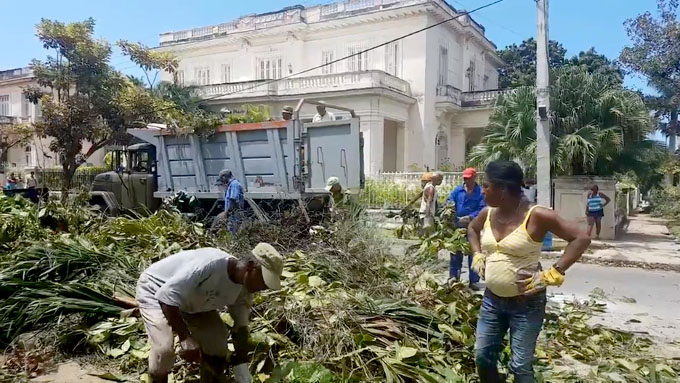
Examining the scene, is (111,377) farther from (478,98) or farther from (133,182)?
(478,98)

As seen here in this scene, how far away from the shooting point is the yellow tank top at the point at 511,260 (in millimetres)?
3104

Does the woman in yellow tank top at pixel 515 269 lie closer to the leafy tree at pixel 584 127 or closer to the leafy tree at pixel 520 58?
the leafy tree at pixel 584 127

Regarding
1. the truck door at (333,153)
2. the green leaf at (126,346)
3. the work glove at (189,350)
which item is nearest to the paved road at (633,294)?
the truck door at (333,153)

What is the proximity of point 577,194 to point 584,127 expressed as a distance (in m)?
1.59

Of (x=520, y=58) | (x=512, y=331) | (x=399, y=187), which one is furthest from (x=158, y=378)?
(x=520, y=58)

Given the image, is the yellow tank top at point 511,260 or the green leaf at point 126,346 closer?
the yellow tank top at point 511,260

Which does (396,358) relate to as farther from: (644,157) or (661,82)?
(661,82)

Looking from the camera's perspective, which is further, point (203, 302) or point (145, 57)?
point (145, 57)

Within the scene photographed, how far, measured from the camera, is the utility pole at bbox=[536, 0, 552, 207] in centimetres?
999

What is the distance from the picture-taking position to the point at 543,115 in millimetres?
10094

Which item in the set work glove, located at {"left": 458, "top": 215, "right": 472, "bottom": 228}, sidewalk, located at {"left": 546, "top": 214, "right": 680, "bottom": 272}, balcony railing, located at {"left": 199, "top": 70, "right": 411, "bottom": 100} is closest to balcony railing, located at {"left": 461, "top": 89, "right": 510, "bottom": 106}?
balcony railing, located at {"left": 199, "top": 70, "right": 411, "bottom": 100}

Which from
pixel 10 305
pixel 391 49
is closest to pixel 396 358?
pixel 10 305

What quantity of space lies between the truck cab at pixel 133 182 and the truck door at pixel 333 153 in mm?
3777

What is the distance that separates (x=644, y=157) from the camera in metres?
12.9
